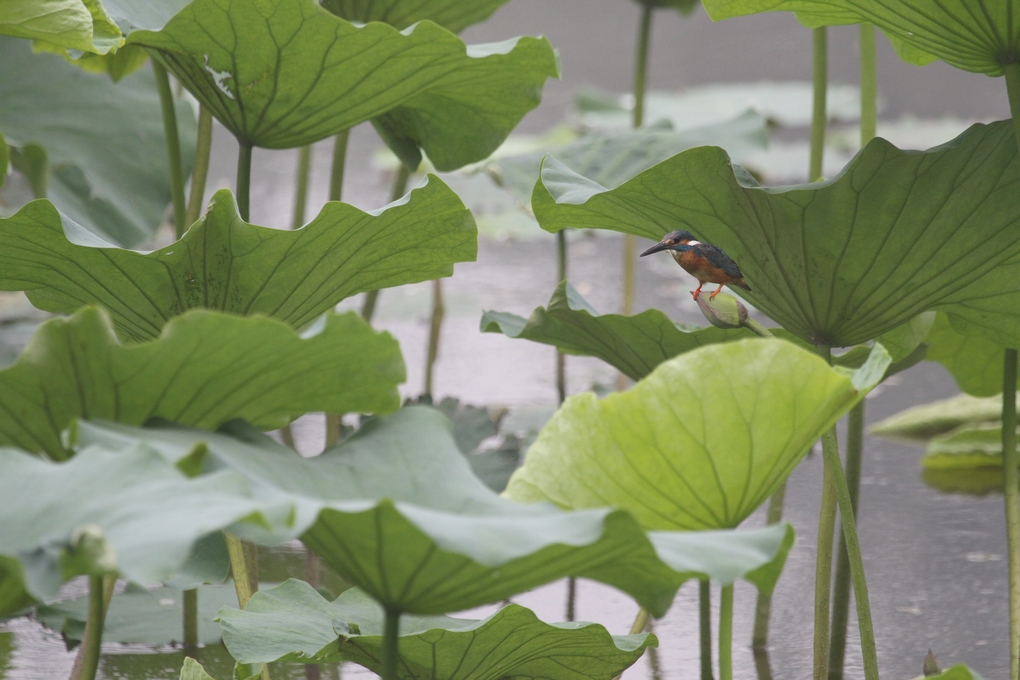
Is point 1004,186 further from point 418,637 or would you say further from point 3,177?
point 3,177

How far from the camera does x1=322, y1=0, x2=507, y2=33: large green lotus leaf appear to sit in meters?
1.17

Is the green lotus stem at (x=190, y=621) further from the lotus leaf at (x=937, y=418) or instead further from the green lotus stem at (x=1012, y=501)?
the lotus leaf at (x=937, y=418)

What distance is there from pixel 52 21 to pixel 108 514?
1.59 ft

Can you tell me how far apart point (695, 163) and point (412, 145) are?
19.9 inches

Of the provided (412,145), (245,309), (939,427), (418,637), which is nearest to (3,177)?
(245,309)

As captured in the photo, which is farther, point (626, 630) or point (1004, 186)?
point (626, 630)

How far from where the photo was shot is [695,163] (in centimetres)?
79

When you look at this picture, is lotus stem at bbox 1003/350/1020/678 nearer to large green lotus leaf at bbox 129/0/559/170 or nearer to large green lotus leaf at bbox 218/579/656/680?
large green lotus leaf at bbox 218/579/656/680

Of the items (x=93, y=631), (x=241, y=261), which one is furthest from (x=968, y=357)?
(x=93, y=631)

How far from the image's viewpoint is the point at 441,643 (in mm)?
750

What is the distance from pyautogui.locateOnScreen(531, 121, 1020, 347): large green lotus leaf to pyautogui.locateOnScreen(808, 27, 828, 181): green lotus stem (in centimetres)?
32

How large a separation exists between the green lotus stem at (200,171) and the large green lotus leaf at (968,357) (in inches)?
29.4

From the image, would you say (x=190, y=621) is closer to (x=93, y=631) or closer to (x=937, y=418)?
(x=93, y=631)

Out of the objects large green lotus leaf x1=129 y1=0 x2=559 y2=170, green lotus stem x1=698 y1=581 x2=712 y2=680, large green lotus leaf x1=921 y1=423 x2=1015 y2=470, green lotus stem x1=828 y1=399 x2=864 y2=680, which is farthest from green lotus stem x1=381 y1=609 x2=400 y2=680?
large green lotus leaf x1=921 y1=423 x2=1015 y2=470
